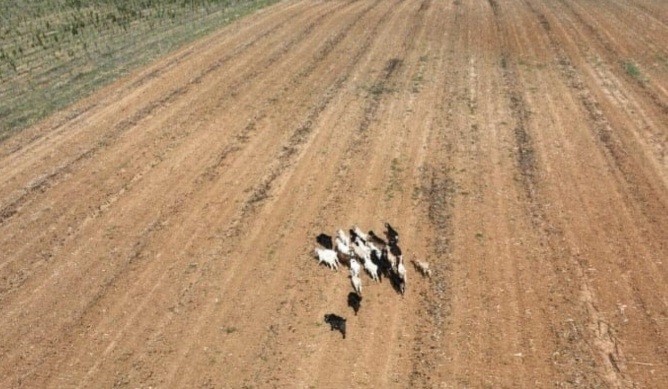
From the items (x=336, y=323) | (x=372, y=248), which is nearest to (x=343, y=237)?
(x=372, y=248)

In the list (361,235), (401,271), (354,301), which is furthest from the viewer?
(361,235)

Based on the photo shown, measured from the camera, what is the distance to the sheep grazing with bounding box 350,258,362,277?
12.2 meters

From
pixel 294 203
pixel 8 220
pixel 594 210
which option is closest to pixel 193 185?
pixel 294 203

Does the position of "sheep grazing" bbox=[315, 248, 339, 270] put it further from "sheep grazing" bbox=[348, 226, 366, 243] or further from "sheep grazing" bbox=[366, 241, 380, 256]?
"sheep grazing" bbox=[366, 241, 380, 256]

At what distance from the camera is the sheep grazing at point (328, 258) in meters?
12.7

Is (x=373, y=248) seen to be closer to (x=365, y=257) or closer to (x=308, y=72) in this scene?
(x=365, y=257)

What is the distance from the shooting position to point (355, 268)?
12.3m

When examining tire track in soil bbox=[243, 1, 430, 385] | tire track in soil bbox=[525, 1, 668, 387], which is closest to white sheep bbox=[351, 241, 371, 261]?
tire track in soil bbox=[243, 1, 430, 385]

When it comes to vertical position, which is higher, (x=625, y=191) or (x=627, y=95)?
(x=627, y=95)

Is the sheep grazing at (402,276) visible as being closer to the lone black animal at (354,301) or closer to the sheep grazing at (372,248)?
the sheep grazing at (372,248)

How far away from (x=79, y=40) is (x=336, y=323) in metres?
27.1

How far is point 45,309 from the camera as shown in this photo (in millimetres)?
12242

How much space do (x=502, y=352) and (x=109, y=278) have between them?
908cm

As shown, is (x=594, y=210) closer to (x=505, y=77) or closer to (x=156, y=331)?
(x=505, y=77)
